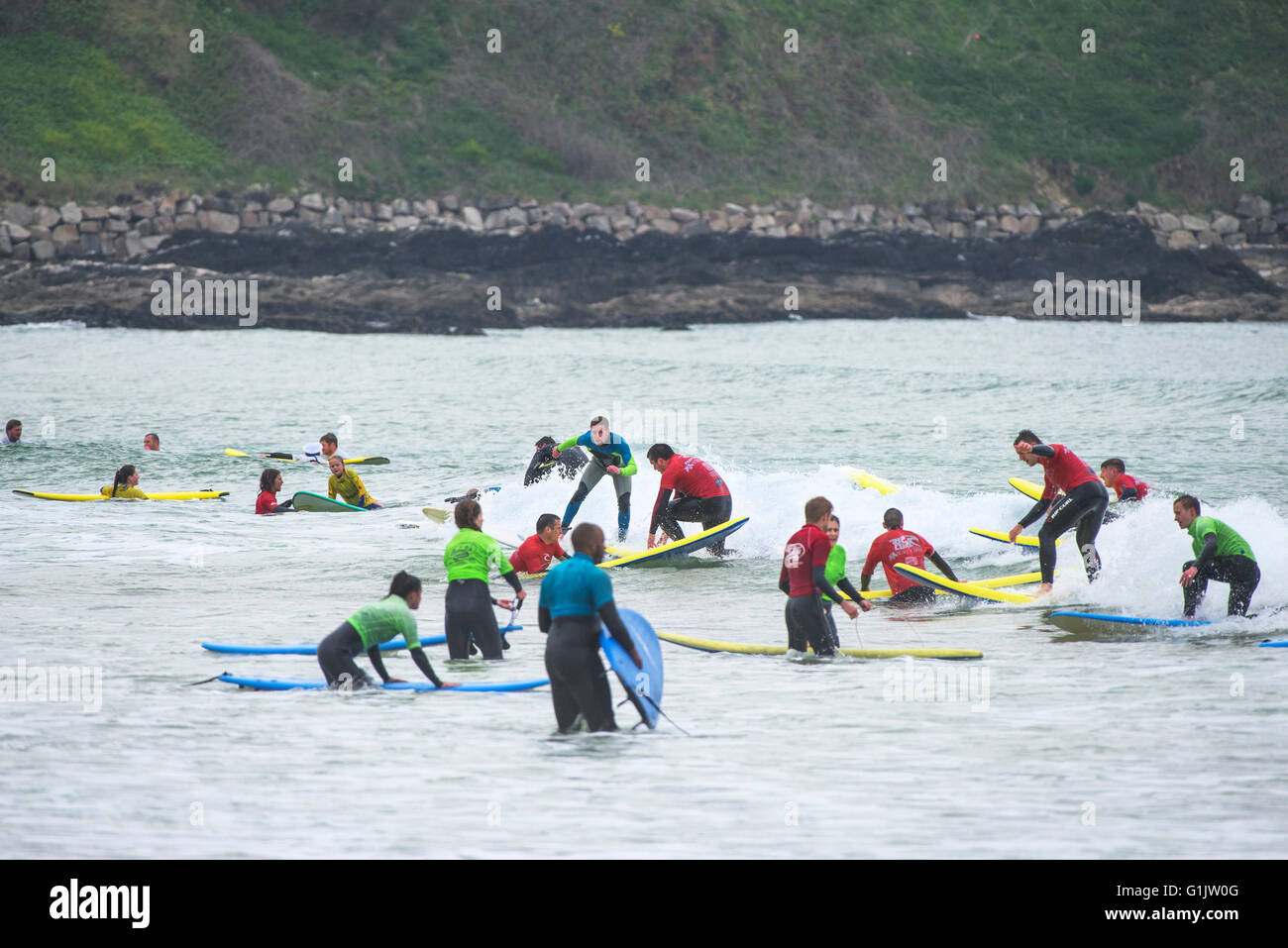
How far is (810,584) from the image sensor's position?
11617 mm

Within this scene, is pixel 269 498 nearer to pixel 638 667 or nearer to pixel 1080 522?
pixel 1080 522

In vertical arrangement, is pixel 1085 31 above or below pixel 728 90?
above

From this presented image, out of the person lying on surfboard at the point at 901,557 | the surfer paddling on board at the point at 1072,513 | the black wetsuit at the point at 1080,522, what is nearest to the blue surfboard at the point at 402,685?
the person lying on surfboard at the point at 901,557

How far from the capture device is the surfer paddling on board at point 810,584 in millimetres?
11438

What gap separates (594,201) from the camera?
7306 cm

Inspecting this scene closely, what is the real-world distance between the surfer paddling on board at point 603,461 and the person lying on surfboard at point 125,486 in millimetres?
8062

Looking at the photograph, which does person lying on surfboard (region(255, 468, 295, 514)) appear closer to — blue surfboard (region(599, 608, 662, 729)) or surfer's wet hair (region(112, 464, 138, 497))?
surfer's wet hair (region(112, 464, 138, 497))

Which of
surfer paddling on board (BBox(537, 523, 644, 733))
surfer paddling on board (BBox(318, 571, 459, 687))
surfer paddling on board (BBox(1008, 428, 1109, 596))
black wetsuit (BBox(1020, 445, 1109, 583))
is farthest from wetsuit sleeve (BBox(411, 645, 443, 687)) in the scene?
black wetsuit (BBox(1020, 445, 1109, 583))

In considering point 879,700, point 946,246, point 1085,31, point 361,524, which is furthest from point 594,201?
point 879,700

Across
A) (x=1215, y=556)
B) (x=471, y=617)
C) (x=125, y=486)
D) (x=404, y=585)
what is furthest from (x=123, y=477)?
(x=1215, y=556)

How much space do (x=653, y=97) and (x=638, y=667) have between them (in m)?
75.3

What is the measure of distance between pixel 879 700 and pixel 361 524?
12.1m
